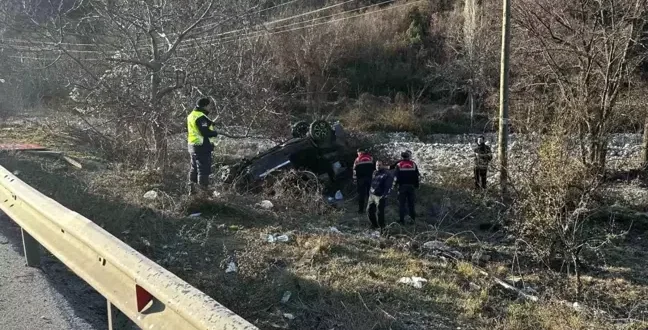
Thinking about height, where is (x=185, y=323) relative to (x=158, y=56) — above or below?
below

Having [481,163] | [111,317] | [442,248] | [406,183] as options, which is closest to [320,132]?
[406,183]

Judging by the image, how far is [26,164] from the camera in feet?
30.1

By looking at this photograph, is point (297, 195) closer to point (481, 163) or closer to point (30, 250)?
point (481, 163)

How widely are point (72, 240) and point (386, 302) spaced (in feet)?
8.92

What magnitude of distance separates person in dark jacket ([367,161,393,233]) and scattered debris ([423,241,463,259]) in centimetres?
159

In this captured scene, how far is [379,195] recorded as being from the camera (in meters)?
9.53

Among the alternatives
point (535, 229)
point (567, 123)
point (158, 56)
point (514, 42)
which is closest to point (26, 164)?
point (158, 56)

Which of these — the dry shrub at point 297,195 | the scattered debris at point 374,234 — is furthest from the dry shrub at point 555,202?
the dry shrub at point 297,195

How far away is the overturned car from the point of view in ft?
38.8

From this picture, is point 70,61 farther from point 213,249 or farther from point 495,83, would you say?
point 495,83

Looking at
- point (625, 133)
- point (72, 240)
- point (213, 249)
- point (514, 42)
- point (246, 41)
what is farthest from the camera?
point (625, 133)

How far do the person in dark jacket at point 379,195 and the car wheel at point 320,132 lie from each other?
138 inches

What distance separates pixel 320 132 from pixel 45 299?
32.2ft

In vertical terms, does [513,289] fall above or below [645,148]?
above
